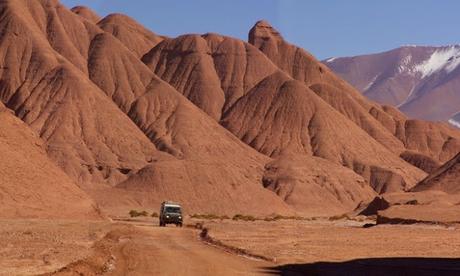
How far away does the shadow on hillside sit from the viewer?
24.2m

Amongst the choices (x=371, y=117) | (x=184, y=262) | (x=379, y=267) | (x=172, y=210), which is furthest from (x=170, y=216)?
(x=371, y=117)

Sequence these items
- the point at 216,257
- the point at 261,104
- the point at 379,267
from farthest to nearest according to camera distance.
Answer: the point at 261,104, the point at 216,257, the point at 379,267

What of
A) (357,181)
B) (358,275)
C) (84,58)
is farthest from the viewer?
(84,58)

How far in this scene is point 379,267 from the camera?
26281 mm

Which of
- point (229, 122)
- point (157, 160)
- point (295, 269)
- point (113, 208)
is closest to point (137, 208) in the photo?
point (113, 208)

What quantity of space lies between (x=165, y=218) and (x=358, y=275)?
40415 mm

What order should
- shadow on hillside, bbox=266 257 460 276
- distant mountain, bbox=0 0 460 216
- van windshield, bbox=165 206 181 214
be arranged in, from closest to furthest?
shadow on hillside, bbox=266 257 460 276 → van windshield, bbox=165 206 181 214 → distant mountain, bbox=0 0 460 216

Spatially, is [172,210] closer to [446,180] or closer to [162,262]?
[162,262]

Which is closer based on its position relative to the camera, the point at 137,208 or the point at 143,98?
the point at 137,208

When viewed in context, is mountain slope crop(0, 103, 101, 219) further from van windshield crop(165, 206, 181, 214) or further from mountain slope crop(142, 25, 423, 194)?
mountain slope crop(142, 25, 423, 194)

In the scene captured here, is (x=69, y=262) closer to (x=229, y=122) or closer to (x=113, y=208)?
(x=113, y=208)

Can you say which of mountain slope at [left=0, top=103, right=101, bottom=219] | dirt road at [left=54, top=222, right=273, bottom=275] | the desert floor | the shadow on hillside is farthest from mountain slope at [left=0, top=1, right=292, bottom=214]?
the shadow on hillside

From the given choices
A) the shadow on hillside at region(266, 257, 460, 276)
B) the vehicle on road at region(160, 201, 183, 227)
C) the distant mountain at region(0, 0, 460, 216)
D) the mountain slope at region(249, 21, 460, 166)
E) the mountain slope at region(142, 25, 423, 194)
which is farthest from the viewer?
the mountain slope at region(249, 21, 460, 166)

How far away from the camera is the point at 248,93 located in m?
171
